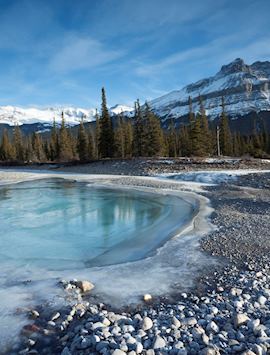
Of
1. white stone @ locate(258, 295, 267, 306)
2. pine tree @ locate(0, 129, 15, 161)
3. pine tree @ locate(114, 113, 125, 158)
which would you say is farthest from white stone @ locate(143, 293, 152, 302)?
pine tree @ locate(0, 129, 15, 161)

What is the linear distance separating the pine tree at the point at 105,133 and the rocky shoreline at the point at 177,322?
163 feet

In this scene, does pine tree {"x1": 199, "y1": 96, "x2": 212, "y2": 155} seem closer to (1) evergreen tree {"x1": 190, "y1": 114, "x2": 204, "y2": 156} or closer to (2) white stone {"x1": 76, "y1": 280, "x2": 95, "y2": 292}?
(1) evergreen tree {"x1": 190, "y1": 114, "x2": 204, "y2": 156}

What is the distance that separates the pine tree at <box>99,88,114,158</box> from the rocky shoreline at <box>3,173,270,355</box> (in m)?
49.7

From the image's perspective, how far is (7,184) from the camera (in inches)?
1400

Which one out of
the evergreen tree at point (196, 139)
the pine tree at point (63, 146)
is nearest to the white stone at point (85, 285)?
the evergreen tree at point (196, 139)

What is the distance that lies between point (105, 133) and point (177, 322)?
53160 mm

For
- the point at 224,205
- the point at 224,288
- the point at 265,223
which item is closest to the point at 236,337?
the point at 224,288

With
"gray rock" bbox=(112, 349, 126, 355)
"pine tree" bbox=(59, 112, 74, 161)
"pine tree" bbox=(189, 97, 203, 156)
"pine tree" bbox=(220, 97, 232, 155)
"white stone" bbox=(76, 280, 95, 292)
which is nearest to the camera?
"gray rock" bbox=(112, 349, 126, 355)

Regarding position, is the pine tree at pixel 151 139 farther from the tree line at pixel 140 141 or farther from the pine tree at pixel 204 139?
the pine tree at pixel 204 139

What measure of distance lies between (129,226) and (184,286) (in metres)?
7.53

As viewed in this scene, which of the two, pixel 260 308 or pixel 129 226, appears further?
pixel 129 226

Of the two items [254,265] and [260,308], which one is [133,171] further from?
[260,308]

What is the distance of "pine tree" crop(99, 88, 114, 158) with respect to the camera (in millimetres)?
57219

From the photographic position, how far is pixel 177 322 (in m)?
5.84
